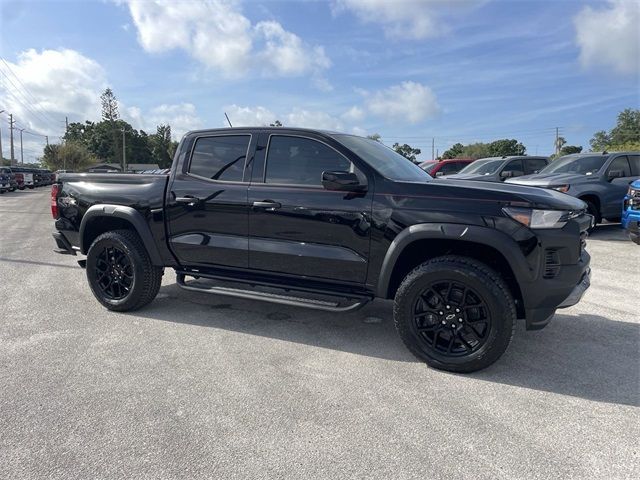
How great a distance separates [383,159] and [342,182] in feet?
2.65

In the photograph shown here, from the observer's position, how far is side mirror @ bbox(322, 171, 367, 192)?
12.2 feet

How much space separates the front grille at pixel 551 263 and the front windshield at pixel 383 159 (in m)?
1.20

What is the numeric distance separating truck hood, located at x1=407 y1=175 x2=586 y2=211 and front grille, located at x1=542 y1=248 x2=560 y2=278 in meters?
0.32

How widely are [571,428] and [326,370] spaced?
1.66m

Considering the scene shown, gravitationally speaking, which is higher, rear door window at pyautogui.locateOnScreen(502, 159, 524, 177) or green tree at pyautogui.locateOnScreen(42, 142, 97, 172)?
green tree at pyautogui.locateOnScreen(42, 142, 97, 172)

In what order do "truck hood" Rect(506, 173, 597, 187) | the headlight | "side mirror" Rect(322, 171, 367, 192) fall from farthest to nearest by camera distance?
1. "truck hood" Rect(506, 173, 597, 187)
2. "side mirror" Rect(322, 171, 367, 192)
3. the headlight

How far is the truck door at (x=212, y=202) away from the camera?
4.37m

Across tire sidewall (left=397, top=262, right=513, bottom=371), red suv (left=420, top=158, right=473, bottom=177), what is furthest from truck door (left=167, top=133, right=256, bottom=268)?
red suv (left=420, top=158, right=473, bottom=177)

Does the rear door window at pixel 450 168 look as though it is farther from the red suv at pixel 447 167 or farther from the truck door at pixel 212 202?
the truck door at pixel 212 202

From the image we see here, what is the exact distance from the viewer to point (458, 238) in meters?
3.48

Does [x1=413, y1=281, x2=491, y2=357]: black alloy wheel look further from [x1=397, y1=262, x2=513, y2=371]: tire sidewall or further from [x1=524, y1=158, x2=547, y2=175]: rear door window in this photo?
[x1=524, y1=158, x2=547, y2=175]: rear door window

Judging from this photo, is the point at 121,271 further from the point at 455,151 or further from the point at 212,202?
the point at 455,151

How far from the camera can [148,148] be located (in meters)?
109

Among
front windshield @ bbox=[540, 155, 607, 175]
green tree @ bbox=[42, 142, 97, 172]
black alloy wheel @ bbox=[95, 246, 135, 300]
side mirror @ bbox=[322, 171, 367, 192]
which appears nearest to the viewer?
side mirror @ bbox=[322, 171, 367, 192]
